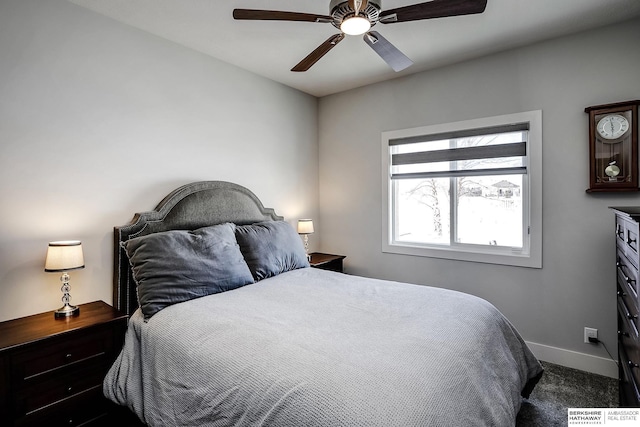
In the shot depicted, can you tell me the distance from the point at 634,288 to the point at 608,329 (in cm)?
139

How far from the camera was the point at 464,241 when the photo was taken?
10.9ft

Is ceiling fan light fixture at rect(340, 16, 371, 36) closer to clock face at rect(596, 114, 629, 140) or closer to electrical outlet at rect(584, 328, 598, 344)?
clock face at rect(596, 114, 629, 140)

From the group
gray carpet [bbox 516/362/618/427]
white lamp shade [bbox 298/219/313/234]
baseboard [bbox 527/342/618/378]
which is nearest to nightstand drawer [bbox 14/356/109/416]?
white lamp shade [bbox 298/219/313/234]

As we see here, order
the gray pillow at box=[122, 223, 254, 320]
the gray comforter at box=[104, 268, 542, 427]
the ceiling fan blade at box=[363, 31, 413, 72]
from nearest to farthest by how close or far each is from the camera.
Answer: the gray comforter at box=[104, 268, 542, 427]
the ceiling fan blade at box=[363, 31, 413, 72]
the gray pillow at box=[122, 223, 254, 320]

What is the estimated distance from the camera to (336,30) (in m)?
2.61

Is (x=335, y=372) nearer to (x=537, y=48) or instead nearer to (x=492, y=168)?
(x=492, y=168)

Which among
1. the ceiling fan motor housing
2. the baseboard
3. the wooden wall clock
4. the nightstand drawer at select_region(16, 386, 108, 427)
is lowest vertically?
the baseboard

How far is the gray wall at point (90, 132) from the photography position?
2037mm

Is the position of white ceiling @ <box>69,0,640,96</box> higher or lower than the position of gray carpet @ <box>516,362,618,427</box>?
higher

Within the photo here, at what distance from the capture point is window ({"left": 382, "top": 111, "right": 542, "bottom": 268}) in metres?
2.91

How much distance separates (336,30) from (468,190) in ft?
6.33

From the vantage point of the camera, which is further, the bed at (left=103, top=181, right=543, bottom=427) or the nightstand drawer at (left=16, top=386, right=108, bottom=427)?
the nightstand drawer at (left=16, top=386, right=108, bottom=427)

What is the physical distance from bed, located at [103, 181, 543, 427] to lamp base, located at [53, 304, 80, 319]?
336 mm

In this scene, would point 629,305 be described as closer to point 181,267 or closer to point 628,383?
point 628,383
